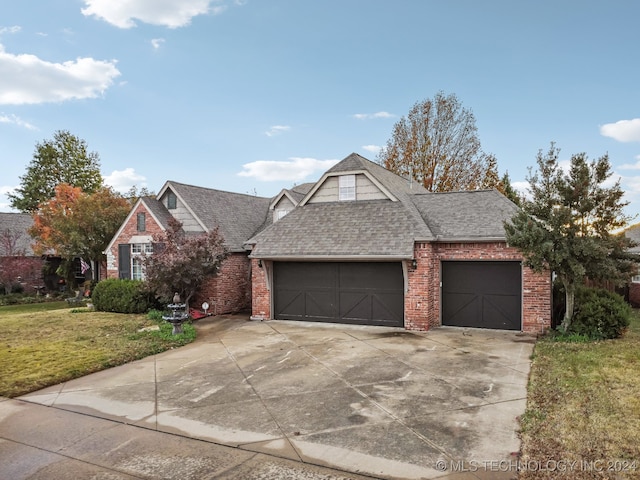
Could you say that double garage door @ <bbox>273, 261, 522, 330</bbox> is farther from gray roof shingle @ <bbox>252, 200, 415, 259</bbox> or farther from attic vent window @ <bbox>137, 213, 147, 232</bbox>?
attic vent window @ <bbox>137, 213, 147, 232</bbox>

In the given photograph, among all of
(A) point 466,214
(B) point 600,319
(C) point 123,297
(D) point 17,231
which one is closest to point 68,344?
(C) point 123,297

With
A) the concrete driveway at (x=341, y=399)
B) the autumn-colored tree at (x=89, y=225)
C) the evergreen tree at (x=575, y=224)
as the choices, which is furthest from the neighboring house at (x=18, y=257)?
the evergreen tree at (x=575, y=224)

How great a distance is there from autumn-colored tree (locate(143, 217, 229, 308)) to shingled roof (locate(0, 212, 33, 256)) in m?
17.5

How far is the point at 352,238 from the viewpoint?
47.0ft

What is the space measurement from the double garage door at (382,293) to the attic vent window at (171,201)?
611 cm

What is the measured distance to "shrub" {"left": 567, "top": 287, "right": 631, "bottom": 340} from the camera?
11.3 metres

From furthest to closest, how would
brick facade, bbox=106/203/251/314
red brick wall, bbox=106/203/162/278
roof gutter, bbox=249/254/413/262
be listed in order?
red brick wall, bbox=106/203/162/278 < brick facade, bbox=106/203/251/314 < roof gutter, bbox=249/254/413/262

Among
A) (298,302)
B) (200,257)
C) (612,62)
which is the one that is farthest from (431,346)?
(612,62)

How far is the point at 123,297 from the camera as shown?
56.2 ft

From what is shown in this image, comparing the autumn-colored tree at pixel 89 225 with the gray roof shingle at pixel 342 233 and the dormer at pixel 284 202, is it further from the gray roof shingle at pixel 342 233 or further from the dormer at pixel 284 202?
the gray roof shingle at pixel 342 233

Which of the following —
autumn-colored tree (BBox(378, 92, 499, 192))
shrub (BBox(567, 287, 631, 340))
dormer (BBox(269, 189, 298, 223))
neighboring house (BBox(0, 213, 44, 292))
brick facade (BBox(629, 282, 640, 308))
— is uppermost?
autumn-colored tree (BBox(378, 92, 499, 192))

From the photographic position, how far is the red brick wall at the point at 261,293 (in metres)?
15.6

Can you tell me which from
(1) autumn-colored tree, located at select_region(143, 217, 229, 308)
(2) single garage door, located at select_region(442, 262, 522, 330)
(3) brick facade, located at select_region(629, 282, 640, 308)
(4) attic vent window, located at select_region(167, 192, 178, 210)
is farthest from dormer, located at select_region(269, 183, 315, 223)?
(3) brick facade, located at select_region(629, 282, 640, 308)

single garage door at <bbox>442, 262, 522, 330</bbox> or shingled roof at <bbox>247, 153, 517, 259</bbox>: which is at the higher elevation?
shingled roof at <bbox>247, 153, 517, 259</bbox>
